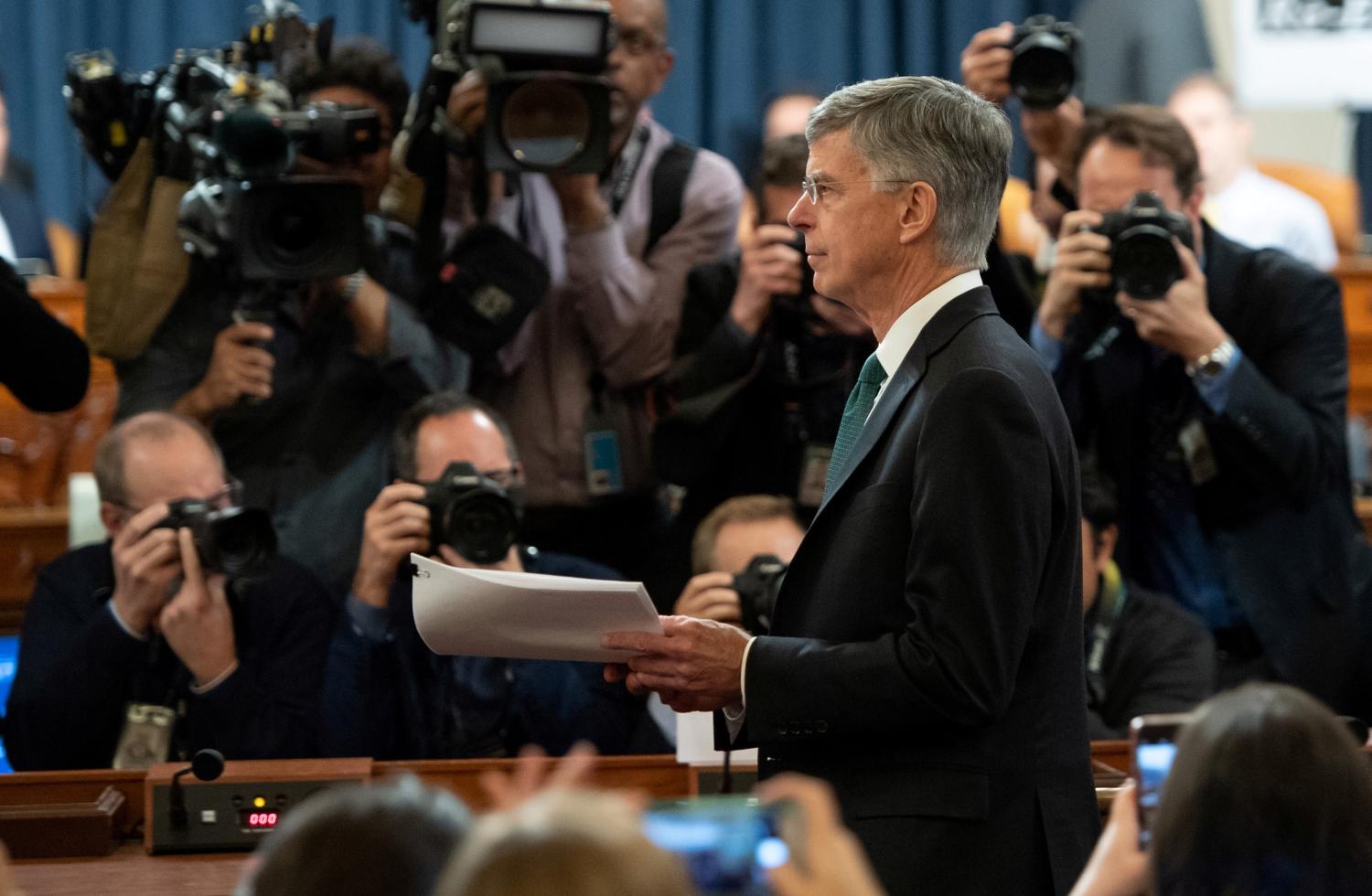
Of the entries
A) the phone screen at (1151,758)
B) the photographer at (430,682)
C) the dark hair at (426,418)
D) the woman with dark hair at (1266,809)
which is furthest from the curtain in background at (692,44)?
the woman with dark hair at (1266,809)

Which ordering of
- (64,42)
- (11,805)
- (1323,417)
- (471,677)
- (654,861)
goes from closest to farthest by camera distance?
(654,861)
(11,805)
(471,677)
(1323,417)
(64,42)

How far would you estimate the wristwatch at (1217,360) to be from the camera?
298 centimetres

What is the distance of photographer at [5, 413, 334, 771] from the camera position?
2789mm

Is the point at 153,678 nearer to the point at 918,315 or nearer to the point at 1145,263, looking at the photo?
the point at 918,315

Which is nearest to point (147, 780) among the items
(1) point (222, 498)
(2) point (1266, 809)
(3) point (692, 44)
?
(1) point (222, 498)

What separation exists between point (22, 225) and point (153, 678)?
2.22 metres

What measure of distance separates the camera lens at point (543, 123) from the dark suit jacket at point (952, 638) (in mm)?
1411

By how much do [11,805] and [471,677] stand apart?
2.43ft

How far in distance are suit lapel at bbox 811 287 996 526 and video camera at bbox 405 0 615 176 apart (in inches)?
54.8

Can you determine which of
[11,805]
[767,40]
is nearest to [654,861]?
[11,805]

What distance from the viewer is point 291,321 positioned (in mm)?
3252

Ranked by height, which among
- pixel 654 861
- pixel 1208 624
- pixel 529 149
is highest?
pixel 529 149

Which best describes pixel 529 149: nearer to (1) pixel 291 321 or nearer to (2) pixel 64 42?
(1) pixel 291 321

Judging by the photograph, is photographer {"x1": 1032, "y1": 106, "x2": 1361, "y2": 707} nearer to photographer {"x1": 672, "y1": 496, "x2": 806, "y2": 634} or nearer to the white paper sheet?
photographer {"x1": 672, "y1": 496, "x2": 806, "y2": 634}
